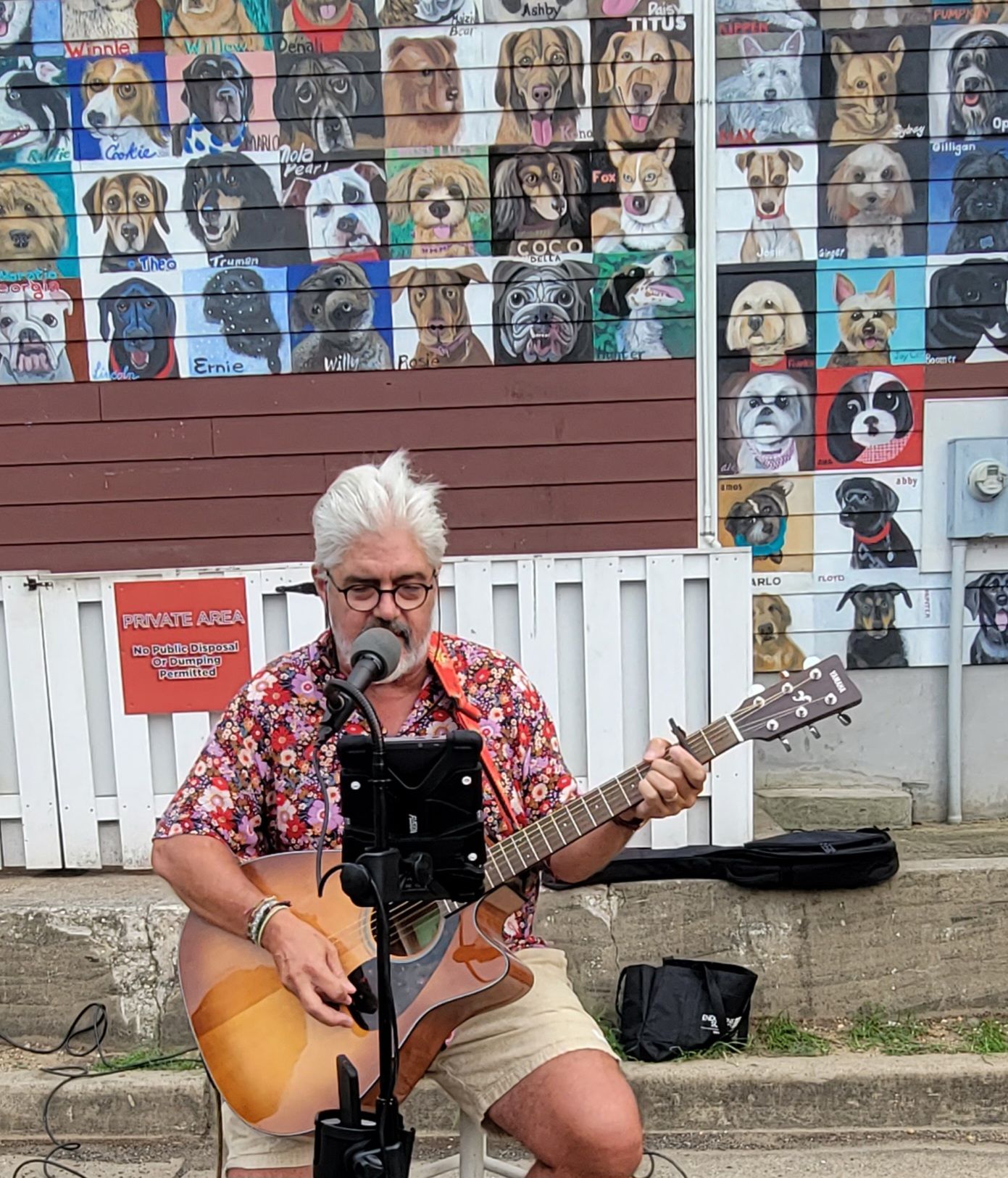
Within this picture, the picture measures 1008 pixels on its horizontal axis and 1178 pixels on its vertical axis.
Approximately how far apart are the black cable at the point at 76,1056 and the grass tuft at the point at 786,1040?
59.2 inches

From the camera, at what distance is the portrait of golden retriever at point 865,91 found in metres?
3.62

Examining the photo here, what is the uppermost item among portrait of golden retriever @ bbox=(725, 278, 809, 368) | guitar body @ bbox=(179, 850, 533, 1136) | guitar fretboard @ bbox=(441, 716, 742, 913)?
portrait of golden retriever @ bbox=(725, 278, 809, 368)

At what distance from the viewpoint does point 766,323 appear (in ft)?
12.3

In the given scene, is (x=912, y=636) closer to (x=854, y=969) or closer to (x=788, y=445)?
(x=788, y=445)

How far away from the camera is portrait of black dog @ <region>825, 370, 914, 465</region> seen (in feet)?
12.3

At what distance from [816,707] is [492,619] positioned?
1476 mm

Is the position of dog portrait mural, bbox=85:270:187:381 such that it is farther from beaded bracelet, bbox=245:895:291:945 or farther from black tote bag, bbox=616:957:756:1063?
black tote bag, bbox=616:957:756:1063

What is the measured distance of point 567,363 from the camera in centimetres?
374

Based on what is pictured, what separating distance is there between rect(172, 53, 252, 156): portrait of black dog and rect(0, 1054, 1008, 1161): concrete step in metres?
3.00

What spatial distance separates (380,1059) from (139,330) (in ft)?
10.2

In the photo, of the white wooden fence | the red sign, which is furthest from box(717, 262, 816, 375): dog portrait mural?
the red sign

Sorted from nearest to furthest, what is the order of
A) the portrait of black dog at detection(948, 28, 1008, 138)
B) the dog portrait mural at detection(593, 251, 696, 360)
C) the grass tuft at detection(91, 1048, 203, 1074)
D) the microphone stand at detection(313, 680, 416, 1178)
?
the microphone stand at detection(313, 680, 416, 1178) → the grass tuft at detection(91, 1048, 203, 1074) → the portrait of black dog at detection(948, 28, 1008, 138) → the dog portrait mural at detection(593, 251, 696, 360)

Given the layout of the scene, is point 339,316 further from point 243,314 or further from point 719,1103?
point 719,1103

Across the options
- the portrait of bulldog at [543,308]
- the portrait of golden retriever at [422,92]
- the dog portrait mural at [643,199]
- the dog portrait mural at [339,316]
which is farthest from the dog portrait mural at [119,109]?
the dog portrait mural at [643,199]
